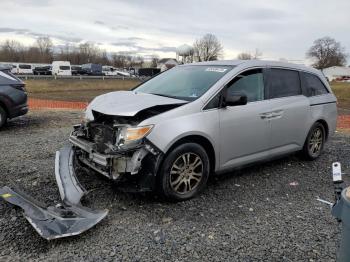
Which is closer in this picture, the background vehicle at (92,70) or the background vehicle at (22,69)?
the background vehicle at (22,69)

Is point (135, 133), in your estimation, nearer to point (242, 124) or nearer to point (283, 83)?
point (242, 124)

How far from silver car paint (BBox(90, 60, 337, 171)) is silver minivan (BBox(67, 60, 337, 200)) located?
0.5 inches

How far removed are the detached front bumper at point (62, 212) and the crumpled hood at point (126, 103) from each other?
86 centimetres

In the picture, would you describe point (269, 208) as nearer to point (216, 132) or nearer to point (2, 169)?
point (216, 132)

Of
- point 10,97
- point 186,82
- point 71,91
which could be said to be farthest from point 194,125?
point 71,91

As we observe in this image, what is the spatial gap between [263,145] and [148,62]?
398 feet

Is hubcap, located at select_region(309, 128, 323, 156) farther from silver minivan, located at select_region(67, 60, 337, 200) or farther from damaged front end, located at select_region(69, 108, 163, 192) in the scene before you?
damaged front end, located at select_region(69, 108, 163, 192)

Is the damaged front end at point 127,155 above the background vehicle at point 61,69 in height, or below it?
below

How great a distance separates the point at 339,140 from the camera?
866cm

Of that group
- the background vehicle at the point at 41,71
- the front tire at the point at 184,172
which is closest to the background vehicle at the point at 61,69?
the background vehicle at the point at 41,71

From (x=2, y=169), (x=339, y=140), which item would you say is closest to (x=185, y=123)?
(x=2, y=169)

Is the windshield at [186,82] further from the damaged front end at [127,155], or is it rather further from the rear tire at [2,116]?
the rear tire at [2,116]

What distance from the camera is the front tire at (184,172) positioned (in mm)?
4359

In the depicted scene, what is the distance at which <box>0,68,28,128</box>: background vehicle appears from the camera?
29.0ft
